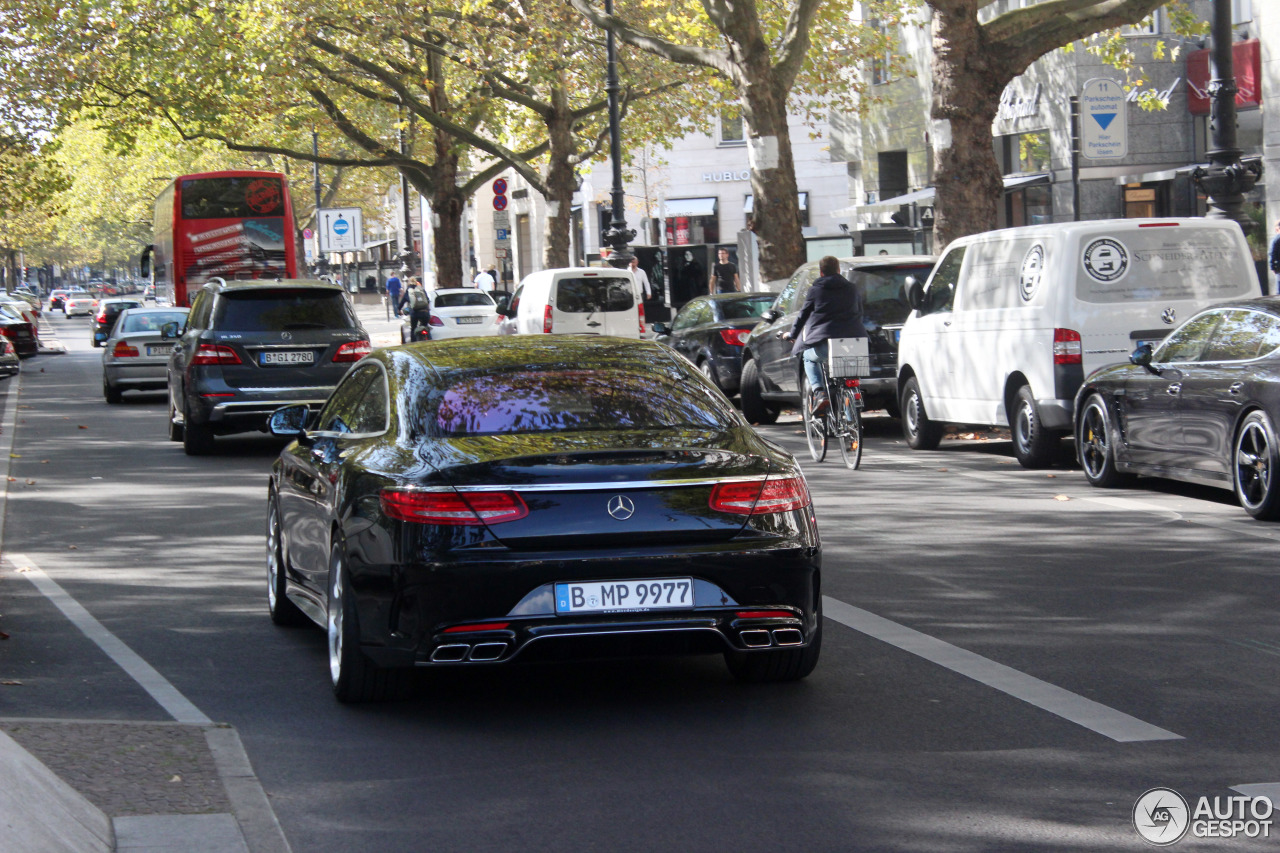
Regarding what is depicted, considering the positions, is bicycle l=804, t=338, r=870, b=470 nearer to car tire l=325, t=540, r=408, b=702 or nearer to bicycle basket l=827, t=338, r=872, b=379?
bicycle basket l=827, t=338, r=872, b=379

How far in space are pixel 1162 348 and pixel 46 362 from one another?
35941 millimetres

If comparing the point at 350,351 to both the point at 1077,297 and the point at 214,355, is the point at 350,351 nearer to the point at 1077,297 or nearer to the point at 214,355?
the point at 214,355

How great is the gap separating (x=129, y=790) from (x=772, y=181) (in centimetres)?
2112

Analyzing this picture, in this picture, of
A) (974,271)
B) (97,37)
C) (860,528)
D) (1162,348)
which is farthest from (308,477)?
(97,37)

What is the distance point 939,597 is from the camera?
855 cm

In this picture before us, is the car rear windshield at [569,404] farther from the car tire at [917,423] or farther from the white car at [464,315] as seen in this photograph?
the white car at [464,315]

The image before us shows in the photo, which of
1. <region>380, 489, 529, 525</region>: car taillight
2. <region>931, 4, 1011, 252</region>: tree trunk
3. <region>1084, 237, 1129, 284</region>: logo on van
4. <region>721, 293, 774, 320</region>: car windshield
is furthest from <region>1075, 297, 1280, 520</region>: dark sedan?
<region>721, 293, 774, 320</region>: car windshield

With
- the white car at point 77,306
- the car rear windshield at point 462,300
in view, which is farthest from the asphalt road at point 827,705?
the white car at point 77,306

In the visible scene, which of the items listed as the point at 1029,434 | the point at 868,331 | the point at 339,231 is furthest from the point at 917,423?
the point at 339,231

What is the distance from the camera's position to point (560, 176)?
38.3m

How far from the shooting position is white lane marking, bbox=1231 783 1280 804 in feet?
16.4

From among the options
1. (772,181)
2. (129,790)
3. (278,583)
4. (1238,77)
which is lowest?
(129,790)

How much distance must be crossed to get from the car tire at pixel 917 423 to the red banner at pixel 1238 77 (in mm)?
12915

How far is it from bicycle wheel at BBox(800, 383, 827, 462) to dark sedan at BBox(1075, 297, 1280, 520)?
8.81ft
